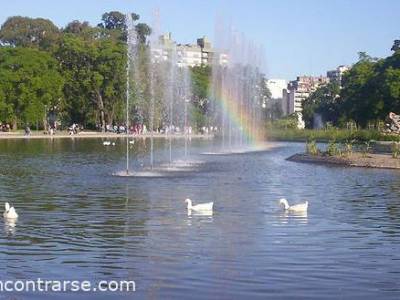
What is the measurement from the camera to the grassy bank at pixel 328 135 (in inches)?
2204

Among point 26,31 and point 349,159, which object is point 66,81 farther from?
point 349,159

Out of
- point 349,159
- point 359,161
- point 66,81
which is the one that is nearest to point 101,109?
point 66,81

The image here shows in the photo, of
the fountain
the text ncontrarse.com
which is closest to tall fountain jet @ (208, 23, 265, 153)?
the fountain

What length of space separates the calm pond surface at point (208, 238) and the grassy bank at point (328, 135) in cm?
2994

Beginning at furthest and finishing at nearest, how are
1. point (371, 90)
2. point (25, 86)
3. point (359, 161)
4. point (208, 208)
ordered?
point (25, 86) < point (371, 90) < point (359, 161) < point (208, 208)

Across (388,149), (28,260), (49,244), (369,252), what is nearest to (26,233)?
(49,244)

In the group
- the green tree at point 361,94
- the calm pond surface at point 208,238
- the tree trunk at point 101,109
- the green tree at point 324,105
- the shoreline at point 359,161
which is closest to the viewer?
the calm pond surface at point 208,238

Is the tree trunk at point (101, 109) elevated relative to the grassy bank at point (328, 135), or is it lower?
elevated

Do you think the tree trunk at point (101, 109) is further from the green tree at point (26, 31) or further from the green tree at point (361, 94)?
the green tree at point (361, 94)

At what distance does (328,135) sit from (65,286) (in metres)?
66.3

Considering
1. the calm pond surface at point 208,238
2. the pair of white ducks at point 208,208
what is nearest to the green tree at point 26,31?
the calm pond surface at point 208,238

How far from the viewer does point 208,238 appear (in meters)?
14.2

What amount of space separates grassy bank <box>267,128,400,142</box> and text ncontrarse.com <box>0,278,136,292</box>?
41.8 metres

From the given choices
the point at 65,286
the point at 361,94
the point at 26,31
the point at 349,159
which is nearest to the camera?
the point at 65,286
